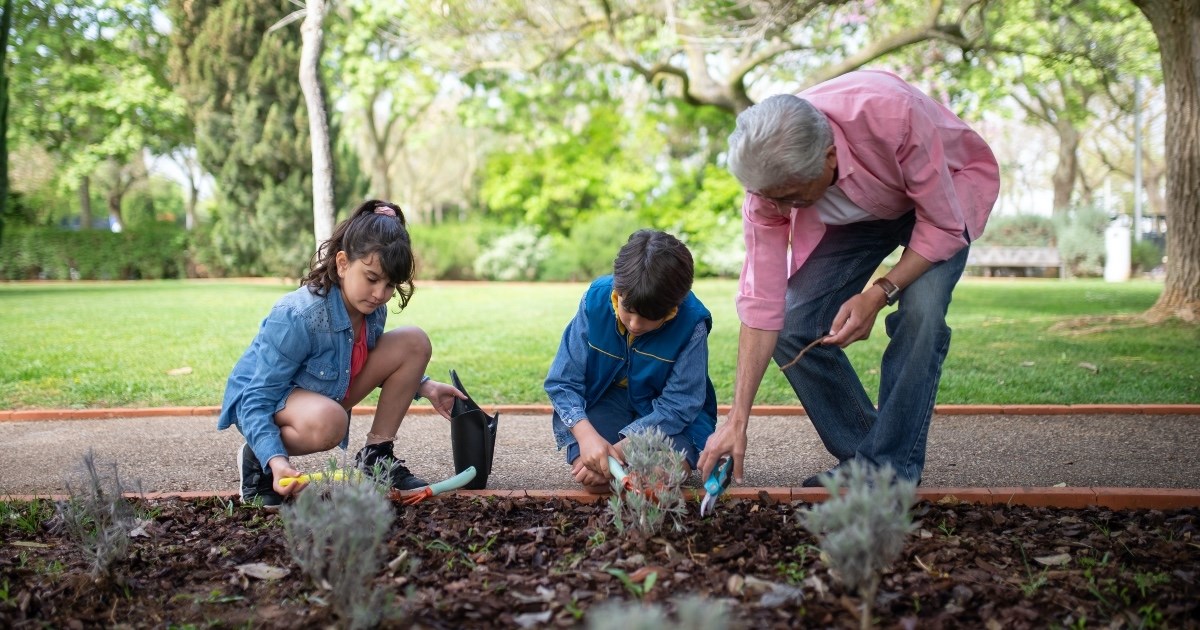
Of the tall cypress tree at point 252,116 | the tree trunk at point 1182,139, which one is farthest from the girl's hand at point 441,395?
the tall cypress tree at point 252,116

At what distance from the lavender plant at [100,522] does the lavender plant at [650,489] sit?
1.17m

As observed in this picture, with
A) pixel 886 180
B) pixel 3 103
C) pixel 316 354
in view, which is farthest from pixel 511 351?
pixel 3 103

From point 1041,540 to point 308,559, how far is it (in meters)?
1.83

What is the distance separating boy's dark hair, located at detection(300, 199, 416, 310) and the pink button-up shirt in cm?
107

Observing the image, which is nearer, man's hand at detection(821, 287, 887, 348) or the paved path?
man's hand at detection(821, 287, 887, 348)

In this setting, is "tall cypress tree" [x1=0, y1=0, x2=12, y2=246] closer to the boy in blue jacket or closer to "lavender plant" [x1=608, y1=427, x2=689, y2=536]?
the boy in blue jacket

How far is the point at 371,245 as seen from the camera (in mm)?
2887

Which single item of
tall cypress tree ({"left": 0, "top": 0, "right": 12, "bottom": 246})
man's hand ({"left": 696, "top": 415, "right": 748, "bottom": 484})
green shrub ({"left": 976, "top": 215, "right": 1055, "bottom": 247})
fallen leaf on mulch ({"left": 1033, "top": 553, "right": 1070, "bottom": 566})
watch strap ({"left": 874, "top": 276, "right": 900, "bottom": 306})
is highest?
tall cypress tree ({"left": 0, "top": 0, "right": 12, "bottom": 246})

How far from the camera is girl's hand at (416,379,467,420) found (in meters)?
3.26

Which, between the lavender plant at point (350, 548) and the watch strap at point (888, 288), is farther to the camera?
the watch strap at point (888, 288)

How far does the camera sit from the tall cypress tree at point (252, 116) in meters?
17.0

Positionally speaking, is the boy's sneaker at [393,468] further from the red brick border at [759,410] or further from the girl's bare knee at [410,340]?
the red brick border at [759,410]

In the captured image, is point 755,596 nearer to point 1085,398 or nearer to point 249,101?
point 1085,398

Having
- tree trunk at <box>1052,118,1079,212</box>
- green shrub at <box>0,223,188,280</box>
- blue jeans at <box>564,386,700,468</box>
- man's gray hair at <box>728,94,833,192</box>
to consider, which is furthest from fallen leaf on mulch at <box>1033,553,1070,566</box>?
tree trunk at <box>1052,118,1079,212</box>
